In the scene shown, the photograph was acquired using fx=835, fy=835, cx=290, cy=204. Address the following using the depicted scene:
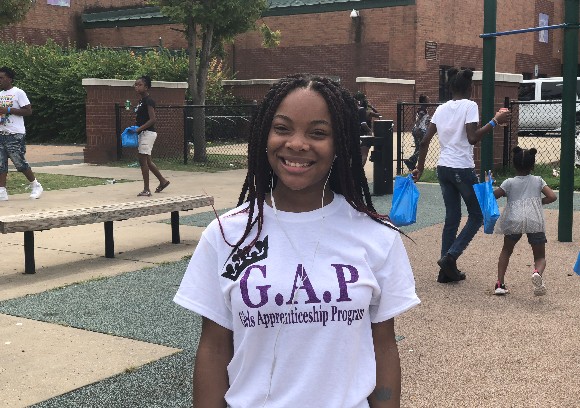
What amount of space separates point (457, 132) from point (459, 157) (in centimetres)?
21

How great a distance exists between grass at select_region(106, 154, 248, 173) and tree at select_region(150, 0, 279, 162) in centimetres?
45

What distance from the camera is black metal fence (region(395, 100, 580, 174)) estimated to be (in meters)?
16.7

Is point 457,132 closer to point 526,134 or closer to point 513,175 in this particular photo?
point 513,175

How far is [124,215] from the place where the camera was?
8.34 metres

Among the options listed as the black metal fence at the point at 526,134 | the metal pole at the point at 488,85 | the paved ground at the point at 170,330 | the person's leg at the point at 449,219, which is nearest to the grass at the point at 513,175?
the black metal fence at the point at 526,134

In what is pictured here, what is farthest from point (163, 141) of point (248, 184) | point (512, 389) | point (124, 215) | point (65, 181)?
point (248, 184)

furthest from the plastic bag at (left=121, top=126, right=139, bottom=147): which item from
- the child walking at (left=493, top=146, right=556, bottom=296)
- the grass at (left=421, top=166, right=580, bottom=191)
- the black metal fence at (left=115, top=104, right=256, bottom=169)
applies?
the child walking at (left=493, top=146, right=556, bottom=296)

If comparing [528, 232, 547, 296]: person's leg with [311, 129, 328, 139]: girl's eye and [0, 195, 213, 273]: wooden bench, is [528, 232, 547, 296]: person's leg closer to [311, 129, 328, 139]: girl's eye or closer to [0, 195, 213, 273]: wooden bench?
[0, 195, 213, 273]: wooden bench

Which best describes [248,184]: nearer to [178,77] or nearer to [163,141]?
[163,141]

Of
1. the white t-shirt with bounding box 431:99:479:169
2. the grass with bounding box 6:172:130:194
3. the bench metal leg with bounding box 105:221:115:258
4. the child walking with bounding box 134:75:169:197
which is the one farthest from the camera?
the grass with bounding box 6:172:130:194

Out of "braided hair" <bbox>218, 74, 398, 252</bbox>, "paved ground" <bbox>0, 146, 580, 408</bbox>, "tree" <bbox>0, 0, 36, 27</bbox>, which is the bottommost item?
"paved ground" <bbox>0, 146, 580, 408</bbox>

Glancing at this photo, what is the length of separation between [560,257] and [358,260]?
6.75 meters

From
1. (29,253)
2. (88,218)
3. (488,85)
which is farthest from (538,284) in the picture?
(29,253)

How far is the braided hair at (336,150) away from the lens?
2158mm
